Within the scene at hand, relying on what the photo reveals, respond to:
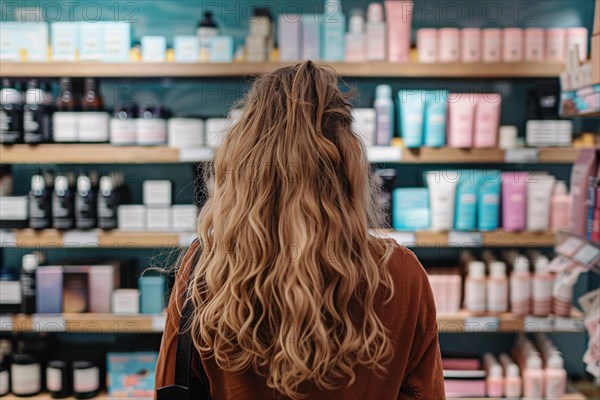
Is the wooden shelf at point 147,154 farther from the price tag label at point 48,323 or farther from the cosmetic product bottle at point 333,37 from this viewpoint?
the price tag label at point 48,323

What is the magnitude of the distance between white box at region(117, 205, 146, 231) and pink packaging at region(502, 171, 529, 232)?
1.60 metres

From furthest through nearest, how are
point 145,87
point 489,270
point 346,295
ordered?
1. point 145,87
2. point 489,270
3. point 346,295

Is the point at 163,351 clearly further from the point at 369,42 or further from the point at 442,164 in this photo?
the point at 442,164

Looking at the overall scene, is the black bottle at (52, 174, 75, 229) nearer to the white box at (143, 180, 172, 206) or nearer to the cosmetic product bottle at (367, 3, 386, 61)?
the white box at (143, 180, 172, 206)

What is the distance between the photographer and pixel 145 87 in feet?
9.68

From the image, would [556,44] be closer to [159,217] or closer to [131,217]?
[159,217]

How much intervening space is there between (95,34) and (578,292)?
260cm

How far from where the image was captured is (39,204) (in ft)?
8.58

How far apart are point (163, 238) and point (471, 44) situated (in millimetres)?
1587

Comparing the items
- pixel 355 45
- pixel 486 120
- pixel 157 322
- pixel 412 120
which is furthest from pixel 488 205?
pixel 157 322

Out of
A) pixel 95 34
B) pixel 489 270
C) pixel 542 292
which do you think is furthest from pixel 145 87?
pixel 542 292

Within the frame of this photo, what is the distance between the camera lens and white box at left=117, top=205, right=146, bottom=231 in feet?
8.68

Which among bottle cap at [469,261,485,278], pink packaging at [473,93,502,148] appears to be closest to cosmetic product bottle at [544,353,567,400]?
bottle cap at [469,261,485,278]

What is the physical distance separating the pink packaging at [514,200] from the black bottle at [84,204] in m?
1.82
